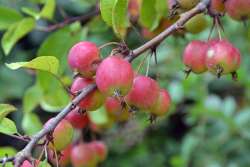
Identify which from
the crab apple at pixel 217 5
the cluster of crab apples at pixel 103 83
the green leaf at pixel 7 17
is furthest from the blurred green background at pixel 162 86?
the cluster of crab apples at pixel 103 83

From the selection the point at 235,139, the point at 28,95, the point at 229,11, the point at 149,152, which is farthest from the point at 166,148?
the point at 229,11

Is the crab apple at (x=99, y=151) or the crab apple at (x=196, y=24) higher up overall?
the crab apple at (x=196, y=24)

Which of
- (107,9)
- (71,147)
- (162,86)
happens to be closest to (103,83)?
(107,9)

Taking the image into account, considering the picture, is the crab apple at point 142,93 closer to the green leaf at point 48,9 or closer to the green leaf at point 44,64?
the green leaf at point 44,64

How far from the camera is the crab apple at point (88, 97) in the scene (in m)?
0.92

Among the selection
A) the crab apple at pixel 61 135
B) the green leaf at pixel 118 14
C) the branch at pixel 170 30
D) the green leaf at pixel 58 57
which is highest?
the green leaf at pixel 118 14

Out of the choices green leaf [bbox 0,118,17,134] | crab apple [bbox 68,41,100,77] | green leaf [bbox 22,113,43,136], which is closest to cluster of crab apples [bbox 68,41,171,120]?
crab apple [bbox 68,41,100,77]

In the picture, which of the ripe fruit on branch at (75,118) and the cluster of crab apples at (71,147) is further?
the ripe fruit on branch at (75,118)

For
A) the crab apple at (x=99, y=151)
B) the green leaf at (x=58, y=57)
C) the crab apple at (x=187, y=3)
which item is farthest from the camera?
the crab apple at (x=99, y=151)

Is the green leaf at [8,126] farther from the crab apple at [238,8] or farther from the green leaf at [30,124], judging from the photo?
the green leaf at [30,124]

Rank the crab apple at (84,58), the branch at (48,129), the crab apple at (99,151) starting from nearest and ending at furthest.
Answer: the branch at (48,129), the crab apple at (84,58), the crab apple at (99,151)

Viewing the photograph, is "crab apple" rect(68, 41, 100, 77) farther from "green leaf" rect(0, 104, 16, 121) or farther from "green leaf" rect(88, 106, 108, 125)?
"green leaf" rect(88, 106, 108, 125)

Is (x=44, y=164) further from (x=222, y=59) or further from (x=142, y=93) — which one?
(x=222, y=59)

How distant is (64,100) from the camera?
4.25 feet
